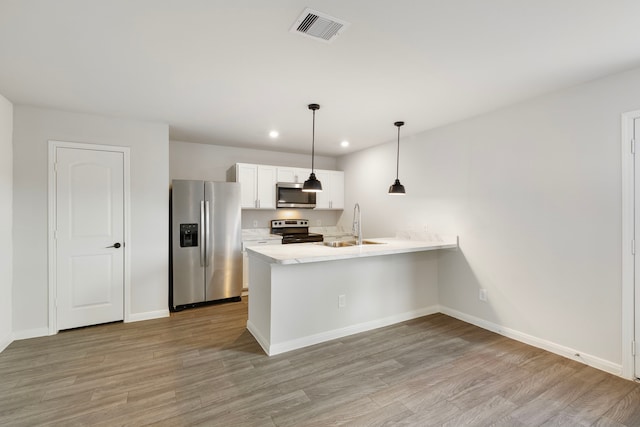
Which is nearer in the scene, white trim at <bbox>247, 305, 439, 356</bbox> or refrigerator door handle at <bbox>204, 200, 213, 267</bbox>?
white trim at <bbox>247, 305, 439, 356</bbox>

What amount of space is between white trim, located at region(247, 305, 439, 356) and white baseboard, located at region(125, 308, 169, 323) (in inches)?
49.0

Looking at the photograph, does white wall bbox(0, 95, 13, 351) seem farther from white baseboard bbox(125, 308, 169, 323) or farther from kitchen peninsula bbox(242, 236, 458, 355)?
kitchen peninsula bbox(242, 236, 458, 355)

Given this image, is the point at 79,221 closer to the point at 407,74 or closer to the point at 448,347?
the point at 407,74

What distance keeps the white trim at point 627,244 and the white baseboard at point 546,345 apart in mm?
99

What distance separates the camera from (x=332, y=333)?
3160 millimetres

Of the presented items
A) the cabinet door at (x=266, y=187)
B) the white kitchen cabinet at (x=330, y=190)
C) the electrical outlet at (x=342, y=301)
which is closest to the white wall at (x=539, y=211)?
the electrical outlet at (x=342, y=301)

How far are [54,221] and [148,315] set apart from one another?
4.89 ft

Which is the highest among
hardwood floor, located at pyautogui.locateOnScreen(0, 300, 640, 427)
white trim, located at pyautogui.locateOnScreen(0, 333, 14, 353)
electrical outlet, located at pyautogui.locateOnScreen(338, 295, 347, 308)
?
electrical outlet, located at pyautogui.locateOnScreen(338, 295, 347, 308)

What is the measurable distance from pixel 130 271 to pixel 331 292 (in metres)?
2.48

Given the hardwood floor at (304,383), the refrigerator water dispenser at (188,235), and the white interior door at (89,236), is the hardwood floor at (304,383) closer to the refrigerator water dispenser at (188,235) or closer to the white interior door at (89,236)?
the white interior door at (89,236)

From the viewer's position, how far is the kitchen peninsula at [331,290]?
9.37 feet

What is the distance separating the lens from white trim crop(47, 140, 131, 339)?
10.7ft

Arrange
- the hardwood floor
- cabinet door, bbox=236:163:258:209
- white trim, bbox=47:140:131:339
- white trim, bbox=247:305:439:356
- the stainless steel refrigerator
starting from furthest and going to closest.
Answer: cabinet door, bbox=236:163:258:209
the stainless steel refrigerator
white trim, bbox=47:140:131:339
white trim, bbox=247:305:439:356
the hardwood floor

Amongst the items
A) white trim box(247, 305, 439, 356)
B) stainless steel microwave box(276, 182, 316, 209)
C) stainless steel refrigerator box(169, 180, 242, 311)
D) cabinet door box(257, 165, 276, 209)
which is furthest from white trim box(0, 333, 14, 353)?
stainless steel microwave box(276, 182, 316, 209)
